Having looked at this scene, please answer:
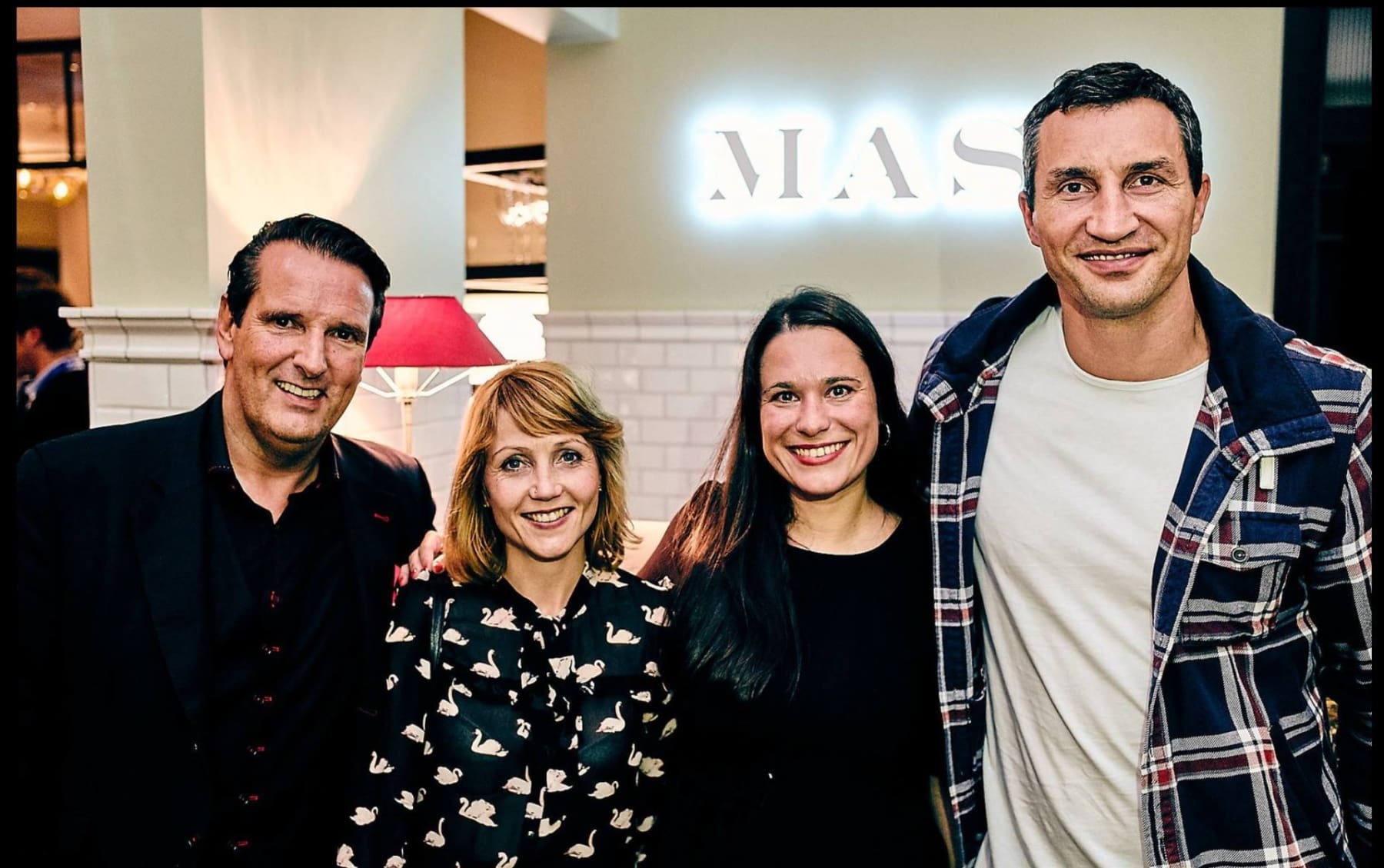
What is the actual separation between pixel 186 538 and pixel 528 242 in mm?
4633

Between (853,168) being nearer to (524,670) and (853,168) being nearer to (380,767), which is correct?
(524,670)

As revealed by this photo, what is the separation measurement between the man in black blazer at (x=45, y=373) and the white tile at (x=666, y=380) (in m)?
2.50

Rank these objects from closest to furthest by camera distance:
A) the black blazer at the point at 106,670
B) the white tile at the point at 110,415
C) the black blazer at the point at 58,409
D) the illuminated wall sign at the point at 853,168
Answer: the black blazer at the point at 106,670, the white tile at the point at 110,415, the black blazer at the point at 58,409, the illuminated wall sign at the point at 853,168

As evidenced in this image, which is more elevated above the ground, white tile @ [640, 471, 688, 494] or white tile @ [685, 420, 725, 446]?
white tile @ [685, 420, 725, 446]

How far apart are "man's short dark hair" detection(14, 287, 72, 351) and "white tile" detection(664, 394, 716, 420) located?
2.75 meters

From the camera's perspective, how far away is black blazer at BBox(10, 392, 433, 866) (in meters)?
1.66

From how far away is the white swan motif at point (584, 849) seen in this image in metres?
1.64

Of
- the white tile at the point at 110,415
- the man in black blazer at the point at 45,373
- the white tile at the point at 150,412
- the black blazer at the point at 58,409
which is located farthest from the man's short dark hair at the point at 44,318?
the white tile at the point at 150,412

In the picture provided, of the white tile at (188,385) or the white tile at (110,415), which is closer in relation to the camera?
the white tile at (188,385)

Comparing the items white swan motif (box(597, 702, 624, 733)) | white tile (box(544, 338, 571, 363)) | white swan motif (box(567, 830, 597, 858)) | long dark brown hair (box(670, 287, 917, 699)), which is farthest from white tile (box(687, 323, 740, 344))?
white swan motif (box(567, 830, 597, 858))

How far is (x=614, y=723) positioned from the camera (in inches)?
67.1

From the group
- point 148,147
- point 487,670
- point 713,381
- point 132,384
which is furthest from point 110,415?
point 713,381

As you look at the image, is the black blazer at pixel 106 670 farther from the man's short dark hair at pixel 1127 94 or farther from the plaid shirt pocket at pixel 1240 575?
the man's short dark hair at pixel 1127 94

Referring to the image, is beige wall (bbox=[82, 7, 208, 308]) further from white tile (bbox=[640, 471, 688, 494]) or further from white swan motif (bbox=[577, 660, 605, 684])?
white tile (bbox=[640, 471, 688, 494])
